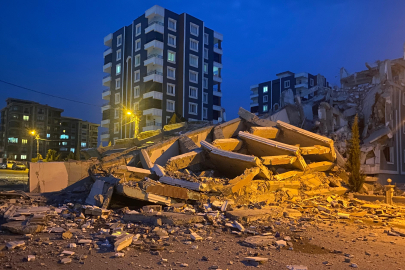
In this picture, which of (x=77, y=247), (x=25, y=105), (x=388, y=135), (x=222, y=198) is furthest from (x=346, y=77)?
(x=25, y=105)

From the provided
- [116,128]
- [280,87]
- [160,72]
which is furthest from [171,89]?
[280,87]

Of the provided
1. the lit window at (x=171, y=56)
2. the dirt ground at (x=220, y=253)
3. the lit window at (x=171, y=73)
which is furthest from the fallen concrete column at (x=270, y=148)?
the lit window at (x=171, y=56)

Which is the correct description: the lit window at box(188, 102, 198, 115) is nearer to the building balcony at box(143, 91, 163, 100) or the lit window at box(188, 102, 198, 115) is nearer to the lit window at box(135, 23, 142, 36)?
the building balcony at box(143, 91, 163, 100)

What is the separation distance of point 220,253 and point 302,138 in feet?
27.0

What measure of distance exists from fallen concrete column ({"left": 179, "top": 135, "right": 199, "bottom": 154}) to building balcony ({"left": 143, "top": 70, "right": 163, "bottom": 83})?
78.8 ft

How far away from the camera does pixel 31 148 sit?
5919 centimetres

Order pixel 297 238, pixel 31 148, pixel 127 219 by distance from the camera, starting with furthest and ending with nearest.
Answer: pixel 31 148
pixel 127 219
pixel 297 238

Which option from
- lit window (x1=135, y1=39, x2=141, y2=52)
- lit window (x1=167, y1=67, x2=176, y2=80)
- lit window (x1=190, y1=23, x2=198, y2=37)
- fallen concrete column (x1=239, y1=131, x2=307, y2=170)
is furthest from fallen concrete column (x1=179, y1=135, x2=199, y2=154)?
lit window (x1=190, y1=23, x2=198, y2=37)

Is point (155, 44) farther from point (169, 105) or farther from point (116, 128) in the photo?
point (116, 128)

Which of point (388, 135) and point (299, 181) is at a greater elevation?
point (388, 135)

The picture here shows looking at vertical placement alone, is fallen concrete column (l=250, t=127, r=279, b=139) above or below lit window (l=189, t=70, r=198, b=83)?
below

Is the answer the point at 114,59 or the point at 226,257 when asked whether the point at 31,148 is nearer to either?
the point at 114,59

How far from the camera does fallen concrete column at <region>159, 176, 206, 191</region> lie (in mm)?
7965

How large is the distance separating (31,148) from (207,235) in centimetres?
6268
